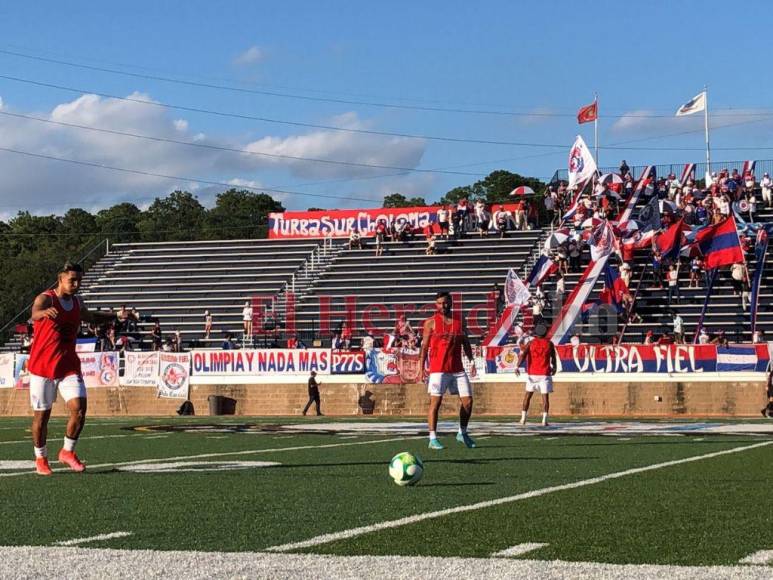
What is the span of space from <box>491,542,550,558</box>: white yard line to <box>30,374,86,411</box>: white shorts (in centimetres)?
604

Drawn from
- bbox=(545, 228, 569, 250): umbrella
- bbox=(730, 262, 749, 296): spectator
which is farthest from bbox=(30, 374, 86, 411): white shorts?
bbox=(545, 228, 569, 250): umbrella

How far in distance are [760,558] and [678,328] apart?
30375 millimetres

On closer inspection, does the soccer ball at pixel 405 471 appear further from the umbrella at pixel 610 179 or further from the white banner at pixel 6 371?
the umbrella at pixel 610 179

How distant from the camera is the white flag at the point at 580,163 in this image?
4709 centimetres

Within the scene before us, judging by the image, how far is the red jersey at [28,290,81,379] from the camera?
37.6ft

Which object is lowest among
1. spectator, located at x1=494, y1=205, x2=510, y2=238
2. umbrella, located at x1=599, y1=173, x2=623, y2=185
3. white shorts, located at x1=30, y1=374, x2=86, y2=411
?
white shorts, located at x1=30, y1=374, x2=86, y2=411

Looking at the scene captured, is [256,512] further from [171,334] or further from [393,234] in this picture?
[393,234]

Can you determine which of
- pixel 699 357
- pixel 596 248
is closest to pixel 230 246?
pixel 596 248

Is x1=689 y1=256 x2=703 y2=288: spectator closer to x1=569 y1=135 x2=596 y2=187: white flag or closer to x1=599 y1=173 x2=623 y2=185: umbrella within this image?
x1=599 y1=173 x2=623 y2=185: umbrella

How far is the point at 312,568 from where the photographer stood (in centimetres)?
595

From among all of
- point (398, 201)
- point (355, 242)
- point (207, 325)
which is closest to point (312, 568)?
point (207, 325)

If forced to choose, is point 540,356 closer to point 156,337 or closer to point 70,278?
point 70,278

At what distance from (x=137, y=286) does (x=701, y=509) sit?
139 feet

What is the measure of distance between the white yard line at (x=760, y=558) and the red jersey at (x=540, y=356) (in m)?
16.3
